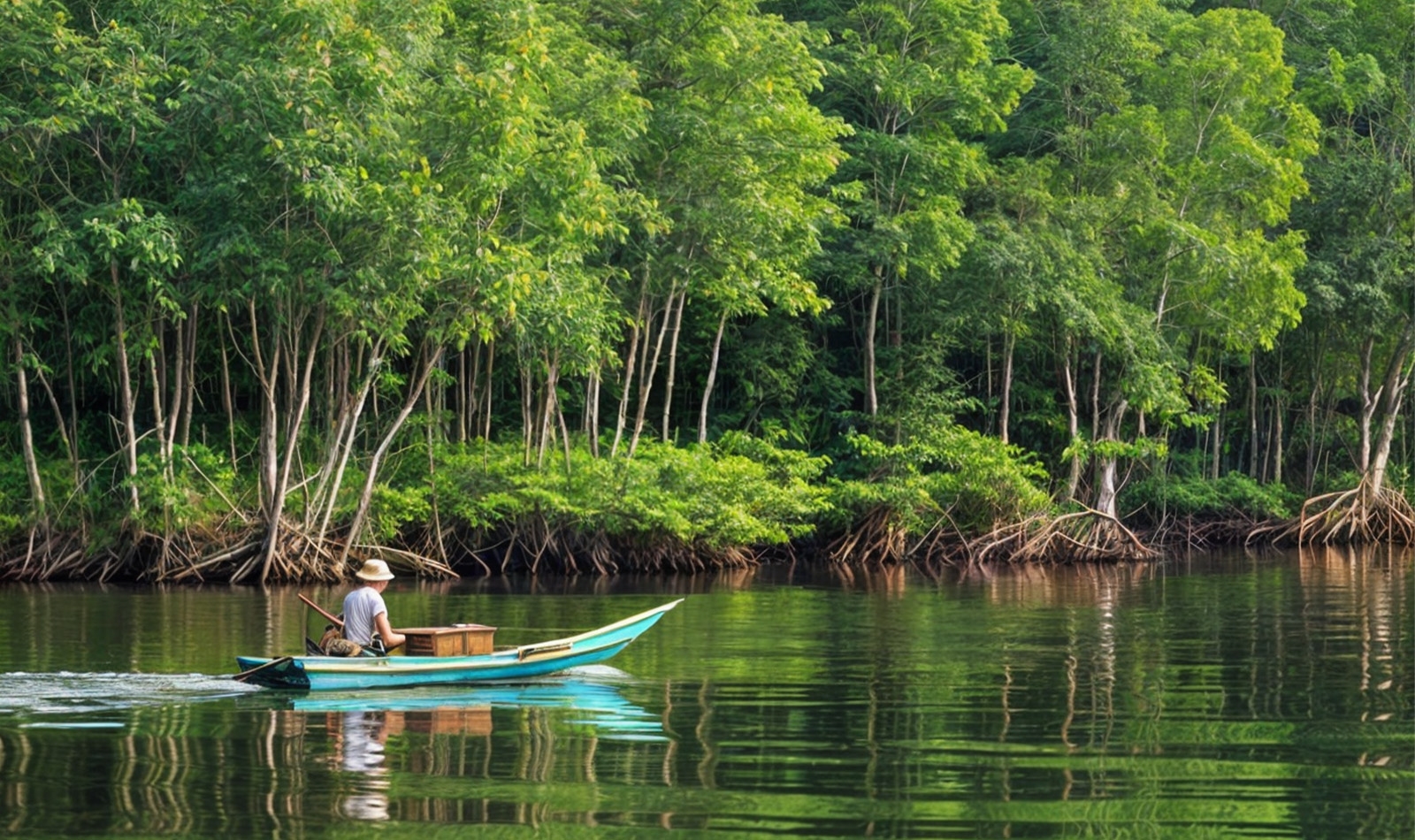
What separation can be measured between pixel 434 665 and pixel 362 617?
80 cm

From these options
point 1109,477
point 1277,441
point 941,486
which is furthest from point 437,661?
point 1277,441

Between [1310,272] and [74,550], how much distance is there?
23.4 m

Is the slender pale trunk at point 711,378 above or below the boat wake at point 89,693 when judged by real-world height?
above

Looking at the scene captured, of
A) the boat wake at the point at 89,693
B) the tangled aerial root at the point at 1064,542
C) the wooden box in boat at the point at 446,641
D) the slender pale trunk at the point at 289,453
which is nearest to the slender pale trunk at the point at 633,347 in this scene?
the slender pale trunk at the point at 289,453

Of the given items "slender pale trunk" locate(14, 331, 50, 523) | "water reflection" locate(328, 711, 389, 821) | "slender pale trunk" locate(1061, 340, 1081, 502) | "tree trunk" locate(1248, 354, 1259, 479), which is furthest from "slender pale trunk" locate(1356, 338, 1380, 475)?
"water reflection" locate(328, 711, 389, 821)

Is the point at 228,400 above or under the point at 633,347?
under

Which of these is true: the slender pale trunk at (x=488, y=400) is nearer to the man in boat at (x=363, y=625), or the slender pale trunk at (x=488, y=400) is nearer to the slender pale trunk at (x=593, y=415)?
the slender pale trunk at (x=593, y=415)

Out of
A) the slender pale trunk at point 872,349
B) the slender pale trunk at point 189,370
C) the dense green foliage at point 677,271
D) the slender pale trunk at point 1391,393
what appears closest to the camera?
the dense green foliage at point 677,271

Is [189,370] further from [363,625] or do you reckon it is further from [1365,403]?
[1365,403]

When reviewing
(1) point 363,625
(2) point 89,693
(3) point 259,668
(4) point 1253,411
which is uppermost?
(4) point 1253,411

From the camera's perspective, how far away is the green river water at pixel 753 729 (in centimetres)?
977

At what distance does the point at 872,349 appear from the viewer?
35375 mm

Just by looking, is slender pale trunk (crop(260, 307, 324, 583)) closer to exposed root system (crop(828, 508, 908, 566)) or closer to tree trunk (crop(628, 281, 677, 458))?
tree trunk (crop(628, 281, 677, 458))

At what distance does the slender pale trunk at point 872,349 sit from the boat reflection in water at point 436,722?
20.0m
